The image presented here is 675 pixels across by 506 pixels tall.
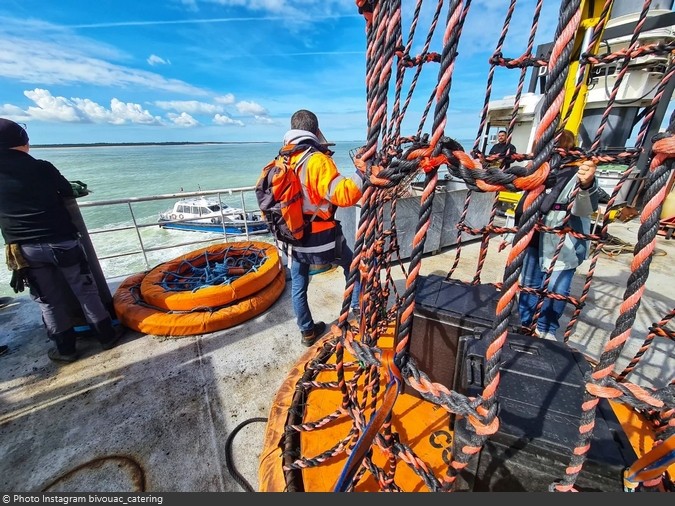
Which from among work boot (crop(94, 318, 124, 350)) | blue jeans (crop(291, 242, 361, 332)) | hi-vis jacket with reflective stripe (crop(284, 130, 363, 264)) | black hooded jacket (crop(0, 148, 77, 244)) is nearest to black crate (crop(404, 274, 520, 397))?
hi-vis jacket with reflective stripe (crop(284, 130, 363, 264))

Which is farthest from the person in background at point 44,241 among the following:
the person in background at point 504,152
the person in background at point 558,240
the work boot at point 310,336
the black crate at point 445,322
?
the person in background at point 558,240

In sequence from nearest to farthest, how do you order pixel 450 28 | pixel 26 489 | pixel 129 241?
pixel 450 28
pixel 26 489
pixel 129 241

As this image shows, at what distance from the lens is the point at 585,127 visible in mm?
11617

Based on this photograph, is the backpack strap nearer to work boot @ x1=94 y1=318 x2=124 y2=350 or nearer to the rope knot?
the rope knot

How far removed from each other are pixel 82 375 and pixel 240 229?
15251mm

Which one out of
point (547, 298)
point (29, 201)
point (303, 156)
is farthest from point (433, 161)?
point (29, 201)

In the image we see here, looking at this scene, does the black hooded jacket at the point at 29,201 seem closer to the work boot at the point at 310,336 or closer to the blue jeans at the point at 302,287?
the blue jeans at the point at 302,287

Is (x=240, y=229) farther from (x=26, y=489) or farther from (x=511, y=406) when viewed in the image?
(x=511, y=406)

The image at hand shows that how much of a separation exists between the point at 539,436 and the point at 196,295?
3.66 metres

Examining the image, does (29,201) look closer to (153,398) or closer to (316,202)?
(153,398)

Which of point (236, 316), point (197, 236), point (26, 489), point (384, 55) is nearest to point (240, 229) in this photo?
point (197, 236)

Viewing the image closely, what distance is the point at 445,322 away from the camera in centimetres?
187

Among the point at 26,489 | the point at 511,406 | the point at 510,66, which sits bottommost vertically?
the point at 26,489

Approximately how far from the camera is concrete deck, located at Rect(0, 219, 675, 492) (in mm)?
2041
